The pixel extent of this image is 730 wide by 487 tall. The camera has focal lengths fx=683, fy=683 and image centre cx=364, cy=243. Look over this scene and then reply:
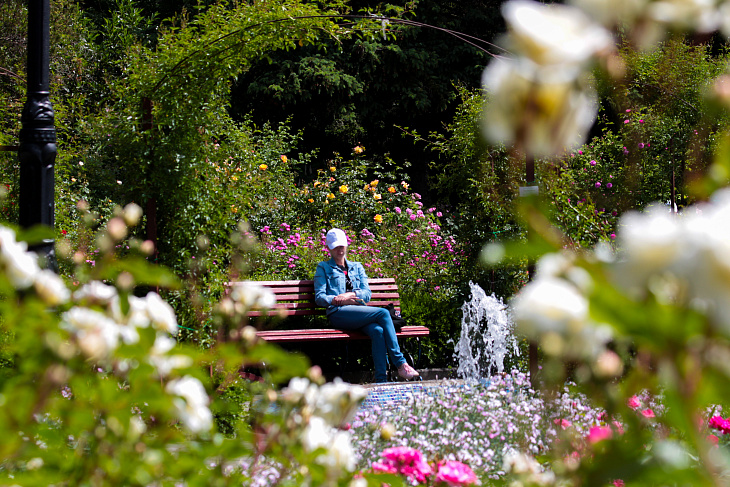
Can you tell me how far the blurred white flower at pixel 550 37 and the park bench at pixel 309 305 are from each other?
4322 millimetres

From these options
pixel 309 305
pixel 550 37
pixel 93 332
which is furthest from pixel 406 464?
pixel 309 305

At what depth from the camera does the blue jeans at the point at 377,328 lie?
15.6 ft

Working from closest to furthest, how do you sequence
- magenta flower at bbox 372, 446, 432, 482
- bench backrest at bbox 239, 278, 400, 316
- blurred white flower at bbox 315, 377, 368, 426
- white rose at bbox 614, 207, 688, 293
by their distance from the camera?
white rose at bbox 614, 207, 688, 293, blurred white flower at bbox 315, 377, 368, 426, magenta flower at bbox 372, 446, 432, 482, bench backrest at bbox 239, 278, 400, 316

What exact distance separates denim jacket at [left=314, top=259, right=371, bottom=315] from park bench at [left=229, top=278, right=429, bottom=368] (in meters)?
0.23

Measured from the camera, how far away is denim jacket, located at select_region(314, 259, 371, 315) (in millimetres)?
4941

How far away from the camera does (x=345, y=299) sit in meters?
4.89

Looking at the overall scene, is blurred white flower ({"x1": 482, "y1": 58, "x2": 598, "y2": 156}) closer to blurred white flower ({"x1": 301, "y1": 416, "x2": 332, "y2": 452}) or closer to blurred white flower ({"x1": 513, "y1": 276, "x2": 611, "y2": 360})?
blurred white flower ({"x1": 513, "y1": 276, "x2": 611, "y2": 360})

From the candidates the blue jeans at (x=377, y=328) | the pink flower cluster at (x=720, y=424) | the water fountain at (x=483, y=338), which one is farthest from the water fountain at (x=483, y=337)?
the pink flower cluster at (x=720, y=424)

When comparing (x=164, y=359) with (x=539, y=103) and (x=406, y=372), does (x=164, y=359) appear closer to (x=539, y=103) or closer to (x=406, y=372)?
(x=539, y=103)

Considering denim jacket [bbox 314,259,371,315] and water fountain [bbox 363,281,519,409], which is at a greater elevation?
denim jacket [bbox 314,259,371,315]

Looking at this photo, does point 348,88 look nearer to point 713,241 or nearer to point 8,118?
point 8,118

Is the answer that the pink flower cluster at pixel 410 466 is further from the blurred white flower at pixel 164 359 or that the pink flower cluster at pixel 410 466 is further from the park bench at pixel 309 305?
the park bench at pixel 309 305

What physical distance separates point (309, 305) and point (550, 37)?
485 centimetres

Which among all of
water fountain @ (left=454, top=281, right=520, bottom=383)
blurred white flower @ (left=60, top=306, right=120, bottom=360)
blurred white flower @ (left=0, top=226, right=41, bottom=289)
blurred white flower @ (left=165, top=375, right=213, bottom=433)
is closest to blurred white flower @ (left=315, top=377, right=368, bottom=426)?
blurred white flower @ (left=165, top=375, right=213, bottom=433)
